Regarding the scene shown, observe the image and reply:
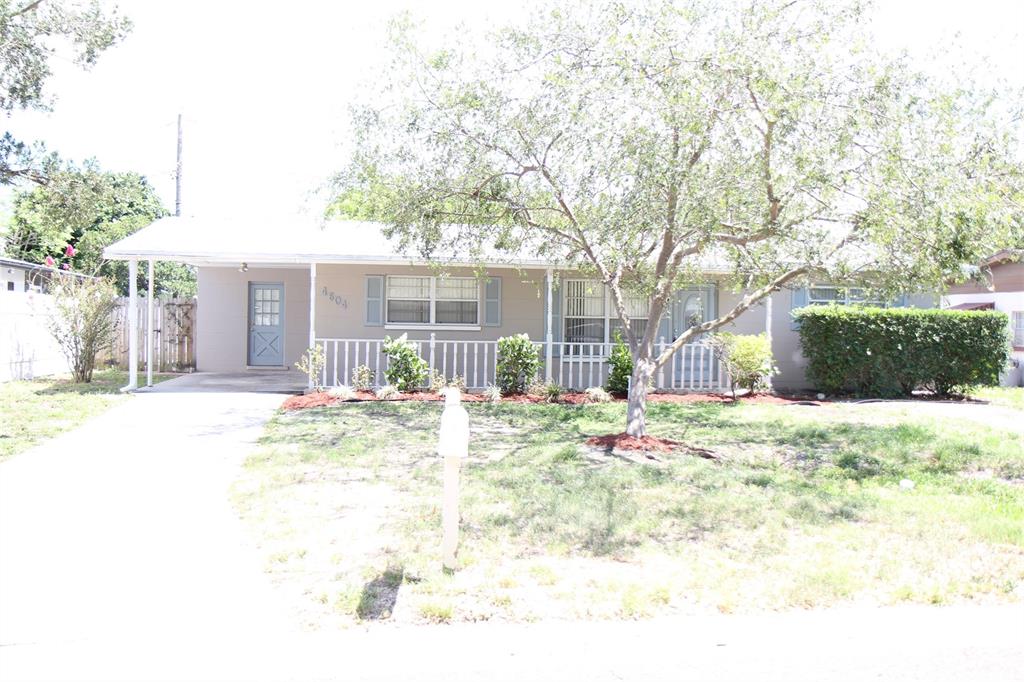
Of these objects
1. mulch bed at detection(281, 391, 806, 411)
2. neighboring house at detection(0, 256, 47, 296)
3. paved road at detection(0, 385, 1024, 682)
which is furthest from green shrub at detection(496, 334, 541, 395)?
neighboring house at detection(0, 256, 47, 296)

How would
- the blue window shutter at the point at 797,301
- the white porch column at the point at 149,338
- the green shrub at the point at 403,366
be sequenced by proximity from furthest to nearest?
the blue window shutter at the point at 797,301 → the white porch column at the point at 149,338 → the green shrub at the point at 403,366

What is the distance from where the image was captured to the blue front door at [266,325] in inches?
733

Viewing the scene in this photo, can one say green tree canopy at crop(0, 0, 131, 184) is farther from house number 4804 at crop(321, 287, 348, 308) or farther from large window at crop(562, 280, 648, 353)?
large window at crop(562, 280, 648, 353)

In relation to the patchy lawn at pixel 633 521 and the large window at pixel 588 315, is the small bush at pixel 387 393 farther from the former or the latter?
the large window at pixel 588 315

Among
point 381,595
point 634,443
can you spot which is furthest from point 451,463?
point 634,443

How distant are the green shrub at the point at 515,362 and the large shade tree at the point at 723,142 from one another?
4711 mm

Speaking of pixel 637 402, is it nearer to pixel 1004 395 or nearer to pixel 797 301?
pixel 797 301

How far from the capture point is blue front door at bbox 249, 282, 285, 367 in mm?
18609

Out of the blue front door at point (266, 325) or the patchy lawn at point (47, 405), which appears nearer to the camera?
the patchy lawn at point (47, 405)

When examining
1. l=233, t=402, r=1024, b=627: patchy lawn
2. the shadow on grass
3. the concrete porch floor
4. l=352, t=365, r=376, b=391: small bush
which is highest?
l=352, t=365, r=376, b=391: small bush

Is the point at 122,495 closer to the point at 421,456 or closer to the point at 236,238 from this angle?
the point at 421,456

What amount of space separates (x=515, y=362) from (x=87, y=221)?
23.3 feet

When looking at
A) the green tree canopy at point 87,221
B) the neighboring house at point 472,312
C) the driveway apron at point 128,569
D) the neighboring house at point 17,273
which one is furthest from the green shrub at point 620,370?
the neighboring house at point 17,273

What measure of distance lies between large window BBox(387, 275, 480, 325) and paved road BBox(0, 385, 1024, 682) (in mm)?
10135
